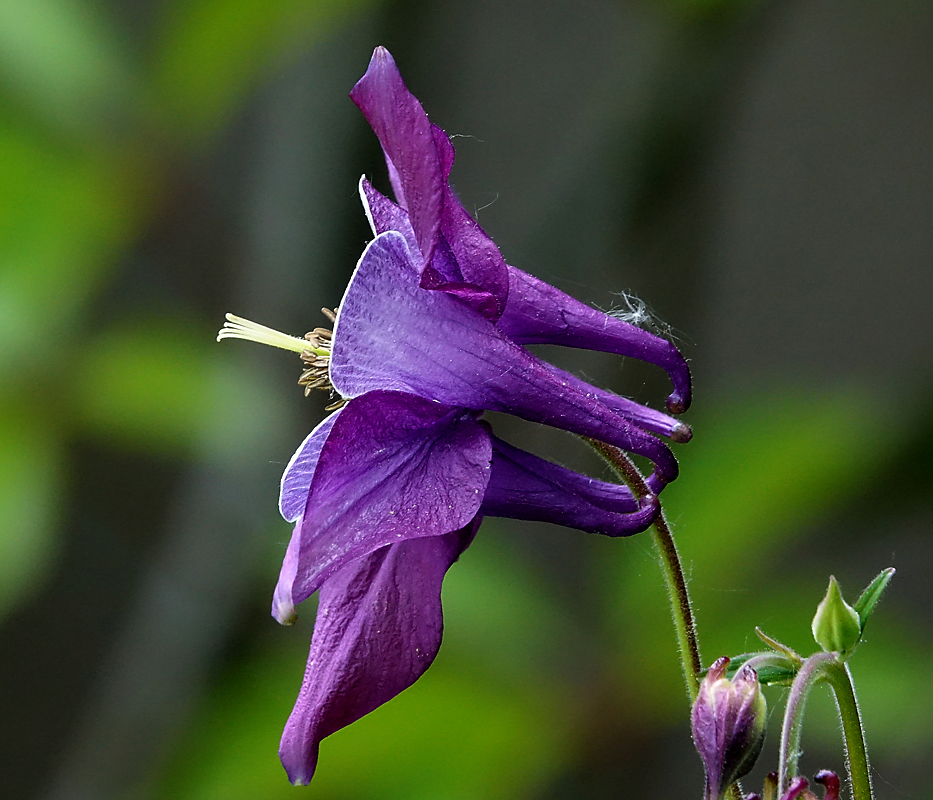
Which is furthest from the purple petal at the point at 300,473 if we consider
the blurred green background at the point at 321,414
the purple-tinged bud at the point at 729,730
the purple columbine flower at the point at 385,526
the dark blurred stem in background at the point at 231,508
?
the dark blurred stem in background at the point at 231,508

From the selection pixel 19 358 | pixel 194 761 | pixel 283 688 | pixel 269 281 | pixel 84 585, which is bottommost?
pixel 84 585

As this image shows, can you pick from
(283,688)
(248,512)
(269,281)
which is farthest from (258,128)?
(283,688)

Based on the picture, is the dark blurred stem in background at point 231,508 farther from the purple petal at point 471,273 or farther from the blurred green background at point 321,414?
the purple petal at point 471,273

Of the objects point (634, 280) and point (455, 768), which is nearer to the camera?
point (455, 768)

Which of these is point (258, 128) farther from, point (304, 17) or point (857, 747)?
point (857, 747)

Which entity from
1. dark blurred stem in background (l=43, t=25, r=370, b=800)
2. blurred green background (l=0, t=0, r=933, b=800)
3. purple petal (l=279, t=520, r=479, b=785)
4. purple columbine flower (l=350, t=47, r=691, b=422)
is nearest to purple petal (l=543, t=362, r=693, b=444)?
purple columbine flower (l=350, t=47, r=691, b=422)

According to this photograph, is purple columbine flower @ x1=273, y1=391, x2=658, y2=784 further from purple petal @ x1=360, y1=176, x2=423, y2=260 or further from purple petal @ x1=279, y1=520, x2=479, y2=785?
purple petal @ x1=360, y1=176, x2=423, y2=260

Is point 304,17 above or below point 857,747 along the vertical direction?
above

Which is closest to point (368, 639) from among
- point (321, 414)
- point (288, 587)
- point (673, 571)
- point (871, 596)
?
point (288, 587)
